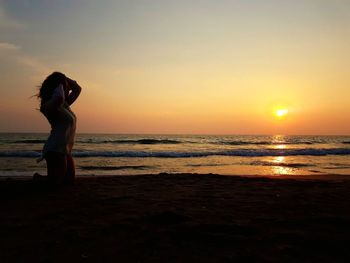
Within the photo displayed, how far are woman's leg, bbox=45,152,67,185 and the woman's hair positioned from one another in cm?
83

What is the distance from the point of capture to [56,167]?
216 inches

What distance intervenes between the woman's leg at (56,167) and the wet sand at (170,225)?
191mm

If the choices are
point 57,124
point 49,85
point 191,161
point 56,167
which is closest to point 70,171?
point 56,167

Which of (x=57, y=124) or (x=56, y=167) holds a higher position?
(x=57, y=124)

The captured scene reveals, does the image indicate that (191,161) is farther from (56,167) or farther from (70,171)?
(56,167)

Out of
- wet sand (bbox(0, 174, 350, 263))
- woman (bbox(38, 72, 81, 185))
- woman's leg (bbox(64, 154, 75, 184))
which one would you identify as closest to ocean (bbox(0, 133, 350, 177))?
woman's leg (bbox(64, 154, 75, 184))

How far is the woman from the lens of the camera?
5238mm

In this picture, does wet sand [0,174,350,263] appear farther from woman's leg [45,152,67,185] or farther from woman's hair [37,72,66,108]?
woman's hair [37,72,66,108]

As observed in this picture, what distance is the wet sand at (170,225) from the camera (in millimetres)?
2766

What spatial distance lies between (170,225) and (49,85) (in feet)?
10.0

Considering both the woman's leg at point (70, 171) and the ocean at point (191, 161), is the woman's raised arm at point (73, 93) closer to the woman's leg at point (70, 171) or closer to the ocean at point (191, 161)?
the woman's leg at point (70, 171)

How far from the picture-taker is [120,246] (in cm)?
294

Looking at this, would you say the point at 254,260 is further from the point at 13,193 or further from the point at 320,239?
the point at 13,193

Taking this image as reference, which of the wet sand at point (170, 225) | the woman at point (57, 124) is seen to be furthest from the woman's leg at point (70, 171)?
the wet sand at point (170, 225)
